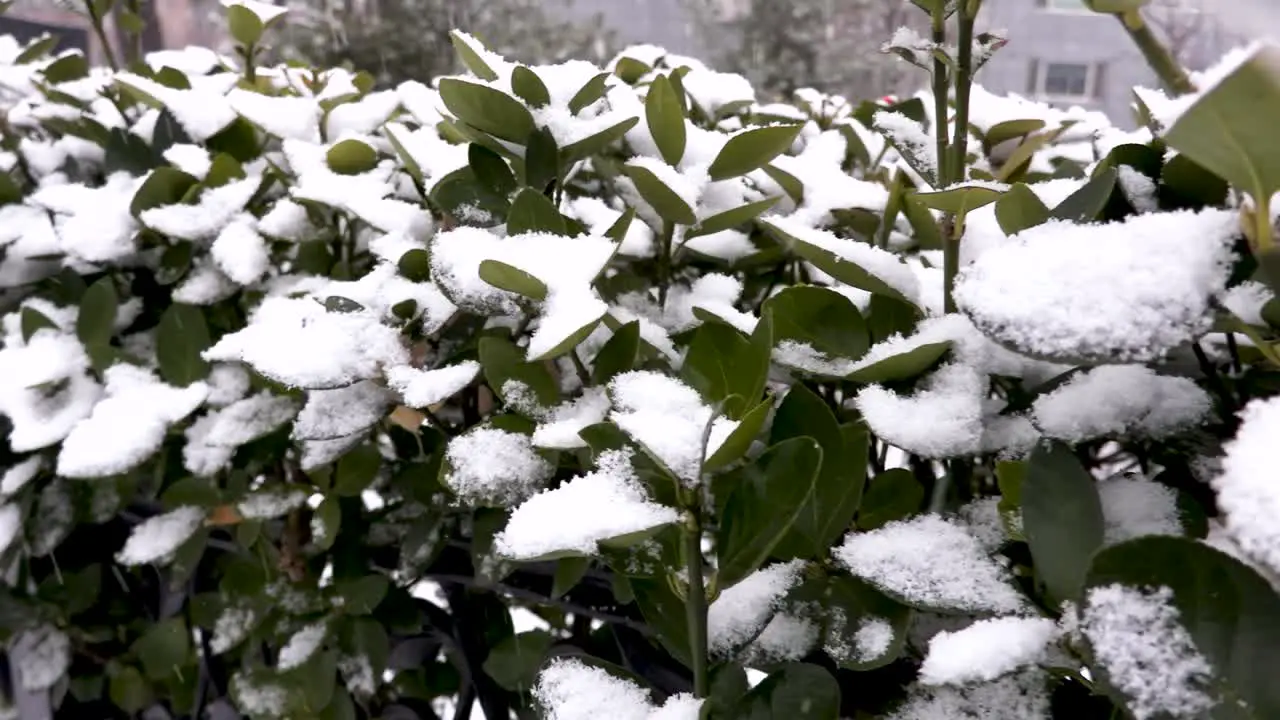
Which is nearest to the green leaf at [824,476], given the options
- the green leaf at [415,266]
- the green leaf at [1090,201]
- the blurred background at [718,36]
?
the green leaf at [1090,201]

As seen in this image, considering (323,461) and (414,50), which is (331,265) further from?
(414,50)

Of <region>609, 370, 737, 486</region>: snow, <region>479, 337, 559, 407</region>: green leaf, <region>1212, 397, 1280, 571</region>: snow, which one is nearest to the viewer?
<region>1212, 397, 1280, 571</region>: snow

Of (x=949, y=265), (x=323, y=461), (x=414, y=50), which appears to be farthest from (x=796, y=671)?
(x=414, y=50)

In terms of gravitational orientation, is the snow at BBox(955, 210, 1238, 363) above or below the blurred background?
above

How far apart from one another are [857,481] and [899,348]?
0.18ft

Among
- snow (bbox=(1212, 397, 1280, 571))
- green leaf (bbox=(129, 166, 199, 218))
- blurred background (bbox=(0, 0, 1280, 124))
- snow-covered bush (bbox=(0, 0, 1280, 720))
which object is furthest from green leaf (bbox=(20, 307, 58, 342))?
blurred background (bbox=(0, 0, 1280, 124))

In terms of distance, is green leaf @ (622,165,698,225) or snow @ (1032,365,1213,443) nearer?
snow @ (1032,365,1213,443)

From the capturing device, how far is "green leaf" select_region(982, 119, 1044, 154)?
0.52 meters

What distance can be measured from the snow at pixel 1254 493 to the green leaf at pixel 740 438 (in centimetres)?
13

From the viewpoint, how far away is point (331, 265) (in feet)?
2.10

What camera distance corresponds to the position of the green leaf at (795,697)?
1.12ft

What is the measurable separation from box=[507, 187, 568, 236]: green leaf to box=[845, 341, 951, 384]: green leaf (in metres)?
0.15

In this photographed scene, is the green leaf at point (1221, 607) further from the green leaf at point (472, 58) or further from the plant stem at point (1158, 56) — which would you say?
the green leaf at point (472, 58)

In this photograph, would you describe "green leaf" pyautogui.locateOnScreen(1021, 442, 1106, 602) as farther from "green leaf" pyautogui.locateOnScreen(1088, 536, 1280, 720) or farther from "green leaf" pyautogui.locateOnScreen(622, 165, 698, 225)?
"green leaf" pyautogui.locateOnScreen(622, 165, 698, 225)
